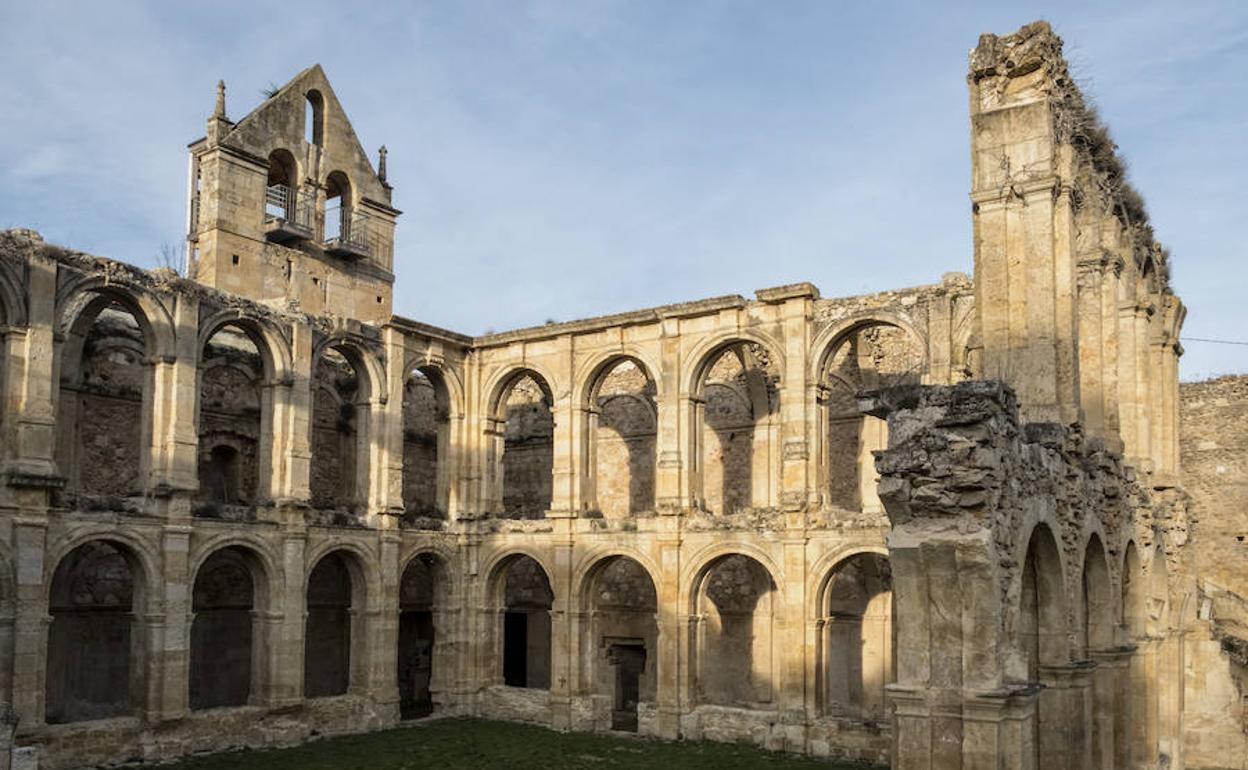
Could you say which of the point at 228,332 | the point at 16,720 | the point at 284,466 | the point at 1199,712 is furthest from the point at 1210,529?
the point at 16,720

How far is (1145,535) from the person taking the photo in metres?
18.1

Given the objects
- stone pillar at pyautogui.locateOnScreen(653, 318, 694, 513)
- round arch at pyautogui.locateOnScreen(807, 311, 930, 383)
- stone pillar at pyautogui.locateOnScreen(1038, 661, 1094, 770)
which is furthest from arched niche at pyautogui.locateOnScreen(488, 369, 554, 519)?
stone pillar at pyautogui.locateOnScreen(1038, 661, 1094, 770)

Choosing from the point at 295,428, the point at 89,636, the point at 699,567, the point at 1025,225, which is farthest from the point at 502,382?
the point at 1025,225

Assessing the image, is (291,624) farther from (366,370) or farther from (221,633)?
(366,370)

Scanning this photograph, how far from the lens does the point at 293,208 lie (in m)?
27.5

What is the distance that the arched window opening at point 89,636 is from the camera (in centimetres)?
2083

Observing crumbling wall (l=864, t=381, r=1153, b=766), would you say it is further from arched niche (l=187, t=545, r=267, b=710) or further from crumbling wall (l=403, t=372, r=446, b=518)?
crumbling wall (l=403, t=372, r=446, b=518)

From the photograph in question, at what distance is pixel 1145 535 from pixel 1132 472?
4.06 feet

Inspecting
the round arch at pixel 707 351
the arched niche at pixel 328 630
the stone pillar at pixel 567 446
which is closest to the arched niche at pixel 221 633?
the arched niche at pixel 328 630

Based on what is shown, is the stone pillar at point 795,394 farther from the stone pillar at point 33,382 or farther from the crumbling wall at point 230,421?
the stone pillar at point 33,382

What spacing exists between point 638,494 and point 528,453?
11.1 feet

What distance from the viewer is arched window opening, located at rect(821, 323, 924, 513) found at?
2448 centimetres

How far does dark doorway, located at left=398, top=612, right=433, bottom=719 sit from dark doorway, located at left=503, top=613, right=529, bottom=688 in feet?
6.73

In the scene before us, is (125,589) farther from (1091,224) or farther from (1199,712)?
(1199,712)
